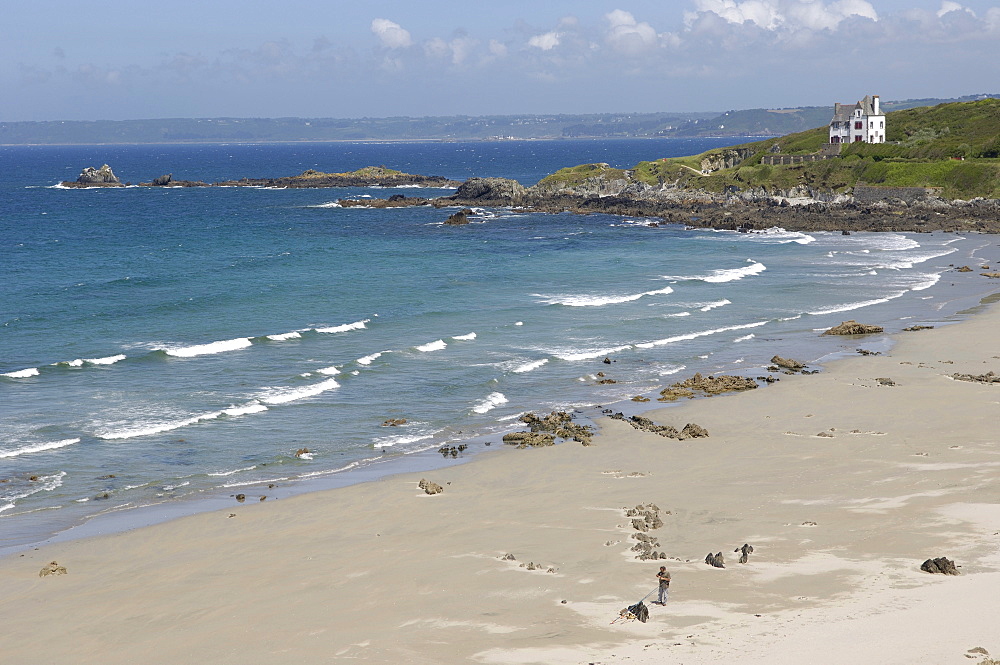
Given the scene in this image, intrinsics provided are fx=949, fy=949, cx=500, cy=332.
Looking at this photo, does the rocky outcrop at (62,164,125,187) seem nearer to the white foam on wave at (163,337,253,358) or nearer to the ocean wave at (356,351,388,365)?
the white foam on wave at (163,337,253,358)

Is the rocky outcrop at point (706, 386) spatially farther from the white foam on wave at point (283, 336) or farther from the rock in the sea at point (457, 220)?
the rock in the sea at point (457, 220)

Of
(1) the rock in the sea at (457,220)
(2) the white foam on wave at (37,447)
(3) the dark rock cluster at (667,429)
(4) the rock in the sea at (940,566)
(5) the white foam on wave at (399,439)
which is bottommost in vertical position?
(5) the white foam on wave at (399,439)

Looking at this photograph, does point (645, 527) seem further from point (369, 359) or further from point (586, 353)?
point (369, 359)

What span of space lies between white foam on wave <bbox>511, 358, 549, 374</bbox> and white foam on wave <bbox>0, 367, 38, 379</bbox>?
16.9 meters

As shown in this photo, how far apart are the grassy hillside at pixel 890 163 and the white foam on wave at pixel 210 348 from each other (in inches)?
2748

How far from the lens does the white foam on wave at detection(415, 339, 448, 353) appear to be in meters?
37.5

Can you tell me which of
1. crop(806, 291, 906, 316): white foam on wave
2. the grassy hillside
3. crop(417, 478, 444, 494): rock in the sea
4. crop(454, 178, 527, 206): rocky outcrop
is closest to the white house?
the grassy hillside

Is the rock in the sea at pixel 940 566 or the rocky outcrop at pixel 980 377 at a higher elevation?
the rock in the sea at pixel 940 566

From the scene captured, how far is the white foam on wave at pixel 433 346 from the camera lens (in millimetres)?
37469

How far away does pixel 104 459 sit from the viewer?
24797mm

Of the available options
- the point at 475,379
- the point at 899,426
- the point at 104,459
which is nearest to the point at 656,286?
the point at 475,379

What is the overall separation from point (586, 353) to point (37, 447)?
19586 mm

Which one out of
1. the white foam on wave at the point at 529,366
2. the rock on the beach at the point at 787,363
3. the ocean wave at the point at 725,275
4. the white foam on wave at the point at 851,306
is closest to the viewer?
the rock on the beach at the point at 787,363

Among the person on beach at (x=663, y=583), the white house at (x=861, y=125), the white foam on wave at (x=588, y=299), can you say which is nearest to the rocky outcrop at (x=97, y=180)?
the white house at (x=861, y=125)
